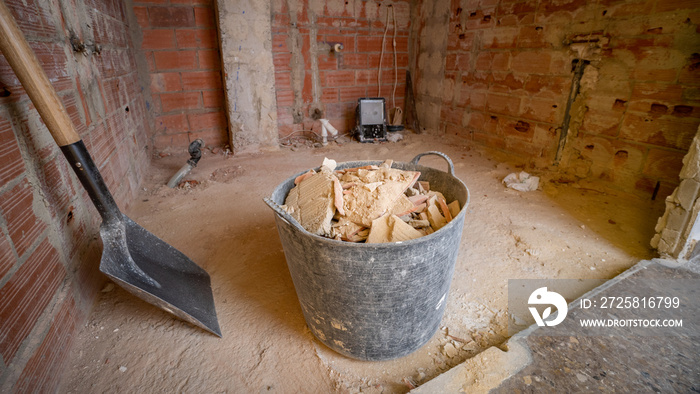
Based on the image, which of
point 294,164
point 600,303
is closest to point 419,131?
point 294,164

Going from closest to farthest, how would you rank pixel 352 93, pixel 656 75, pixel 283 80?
pixel 656 75, pixel 283 80, pixel 352 93

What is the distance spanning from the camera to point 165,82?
3857 millimetres

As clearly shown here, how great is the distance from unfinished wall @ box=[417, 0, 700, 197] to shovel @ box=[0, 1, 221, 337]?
11.3ft

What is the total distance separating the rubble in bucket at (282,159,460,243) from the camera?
1283 millimetres

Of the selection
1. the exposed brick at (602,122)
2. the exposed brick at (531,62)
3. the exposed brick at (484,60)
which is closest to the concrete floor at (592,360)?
the exposed brick at (602,122)

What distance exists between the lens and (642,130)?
2.63 meters

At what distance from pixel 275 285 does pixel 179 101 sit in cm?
322

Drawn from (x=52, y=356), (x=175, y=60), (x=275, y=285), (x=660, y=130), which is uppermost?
(x=175, y=60)

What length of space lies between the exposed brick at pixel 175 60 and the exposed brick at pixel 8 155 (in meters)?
3.08

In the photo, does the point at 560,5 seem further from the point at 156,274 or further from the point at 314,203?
the point at 156,274

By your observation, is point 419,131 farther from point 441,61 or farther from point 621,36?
point 621,36

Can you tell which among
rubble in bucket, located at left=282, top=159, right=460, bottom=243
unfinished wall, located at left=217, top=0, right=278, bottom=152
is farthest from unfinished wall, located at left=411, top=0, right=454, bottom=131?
rubble in bucket, located at left=282, top=159, right=460, bottom=243

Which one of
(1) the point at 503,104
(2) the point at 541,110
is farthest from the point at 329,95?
(2) the point at 541,110

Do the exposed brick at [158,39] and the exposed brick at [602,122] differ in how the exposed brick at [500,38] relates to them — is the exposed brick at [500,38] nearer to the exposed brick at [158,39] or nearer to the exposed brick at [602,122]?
the exposed brick at [602,122]
